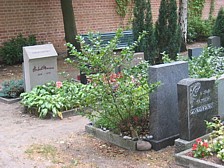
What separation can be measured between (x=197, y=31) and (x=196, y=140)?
15.2 metres

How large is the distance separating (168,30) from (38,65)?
4.89m

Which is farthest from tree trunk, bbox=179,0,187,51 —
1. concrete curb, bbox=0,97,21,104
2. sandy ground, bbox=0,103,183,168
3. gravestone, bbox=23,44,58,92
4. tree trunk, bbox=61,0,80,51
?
sandy ground, bbox=0,103,183,168

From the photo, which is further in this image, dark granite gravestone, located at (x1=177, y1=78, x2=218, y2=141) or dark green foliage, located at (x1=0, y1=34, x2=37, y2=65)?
dark green foliage, located at (x1=0, y1=34, x2=37, y2=65)

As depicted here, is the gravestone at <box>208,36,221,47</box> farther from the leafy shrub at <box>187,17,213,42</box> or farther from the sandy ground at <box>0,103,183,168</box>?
the leafy shrub at <box>187,17,213,42</box>

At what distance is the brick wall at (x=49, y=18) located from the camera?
46.2ft

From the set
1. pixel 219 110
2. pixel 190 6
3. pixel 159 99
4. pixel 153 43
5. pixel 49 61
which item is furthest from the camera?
pixel 190 6

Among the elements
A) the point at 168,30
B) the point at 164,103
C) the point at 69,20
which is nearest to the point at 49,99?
the point at 164,103

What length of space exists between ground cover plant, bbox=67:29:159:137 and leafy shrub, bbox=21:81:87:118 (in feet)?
4.95

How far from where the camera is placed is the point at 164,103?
5.50 metres

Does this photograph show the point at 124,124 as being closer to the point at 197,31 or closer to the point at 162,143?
the point at 162,143

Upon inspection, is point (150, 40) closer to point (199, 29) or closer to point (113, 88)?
point (113, 88)

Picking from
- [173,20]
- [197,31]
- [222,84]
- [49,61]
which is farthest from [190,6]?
[222,84]

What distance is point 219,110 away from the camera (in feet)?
19.1

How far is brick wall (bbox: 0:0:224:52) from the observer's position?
14078 mm
